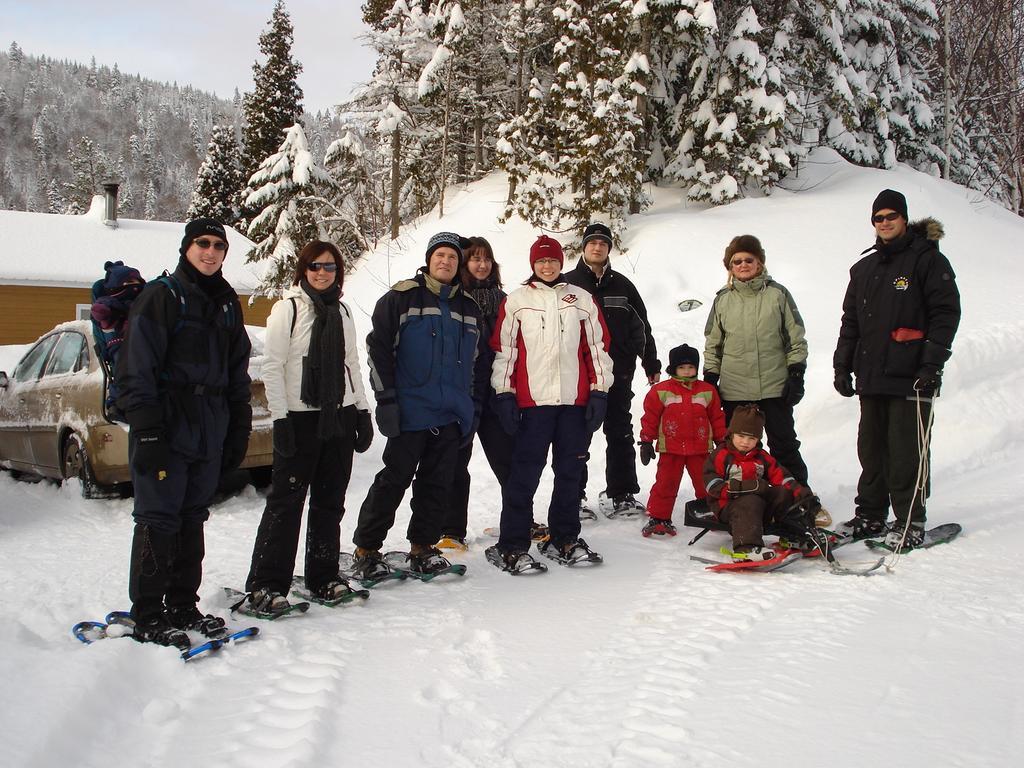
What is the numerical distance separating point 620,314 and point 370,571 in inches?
116

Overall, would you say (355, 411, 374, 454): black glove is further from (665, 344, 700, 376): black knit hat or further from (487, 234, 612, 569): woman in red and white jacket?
(665, 344, 700, 376): black knit hat

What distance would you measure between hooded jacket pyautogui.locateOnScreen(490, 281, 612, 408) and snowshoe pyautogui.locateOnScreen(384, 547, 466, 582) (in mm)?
1116

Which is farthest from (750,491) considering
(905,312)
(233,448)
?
(233,448)

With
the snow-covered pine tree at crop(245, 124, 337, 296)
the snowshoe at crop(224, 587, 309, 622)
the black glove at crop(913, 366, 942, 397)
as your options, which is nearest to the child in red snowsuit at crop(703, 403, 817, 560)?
the black glove at crop(913, 366, 942, 397)

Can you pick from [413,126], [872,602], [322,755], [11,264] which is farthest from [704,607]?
[11,264]

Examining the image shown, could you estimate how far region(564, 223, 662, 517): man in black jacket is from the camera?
20.5 feet

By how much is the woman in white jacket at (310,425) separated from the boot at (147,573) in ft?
1.86

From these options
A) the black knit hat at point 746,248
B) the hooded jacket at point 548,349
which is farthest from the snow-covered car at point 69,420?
the black knit hat at point 746,248

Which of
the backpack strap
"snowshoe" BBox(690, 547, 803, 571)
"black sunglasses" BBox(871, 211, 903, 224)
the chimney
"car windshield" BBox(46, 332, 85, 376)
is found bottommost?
"snowshoe" BBox(690, 547, 803, 571)

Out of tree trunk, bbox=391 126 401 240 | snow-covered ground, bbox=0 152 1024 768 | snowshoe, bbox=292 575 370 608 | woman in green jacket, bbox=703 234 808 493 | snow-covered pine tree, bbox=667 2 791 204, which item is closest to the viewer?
snow-covered ground, bbox=0 152 1024 768

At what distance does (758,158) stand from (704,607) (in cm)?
1401

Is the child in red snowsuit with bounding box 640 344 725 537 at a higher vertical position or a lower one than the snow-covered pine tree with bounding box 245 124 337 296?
lower

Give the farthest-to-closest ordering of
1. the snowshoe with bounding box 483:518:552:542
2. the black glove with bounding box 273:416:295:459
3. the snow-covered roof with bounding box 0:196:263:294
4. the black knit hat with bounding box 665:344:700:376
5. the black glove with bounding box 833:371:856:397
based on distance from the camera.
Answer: the snow-covered roof with bounding box 0:196:263:294, the black knit hat with bounding box 665:344:700:376, the snowshoe with bounding box 483:518:552:542, the black glove with bounding box 833:371:856:397, the black glove with bounding box 273:416:295:459

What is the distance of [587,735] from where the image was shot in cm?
273
